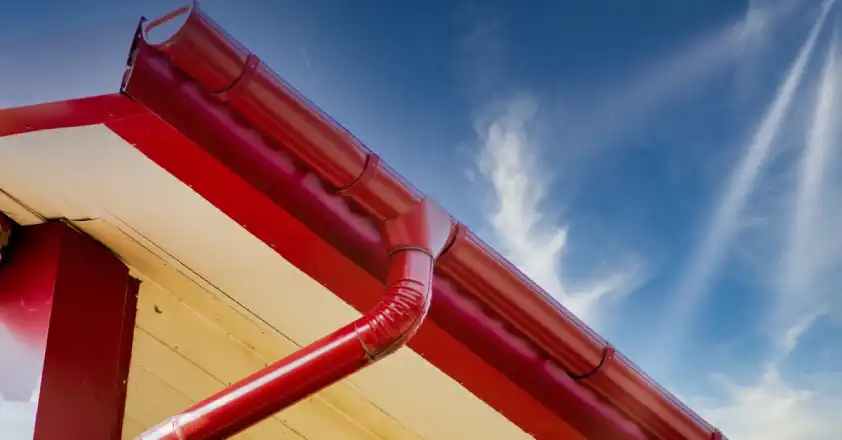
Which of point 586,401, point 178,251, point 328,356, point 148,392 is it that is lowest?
point 328,356

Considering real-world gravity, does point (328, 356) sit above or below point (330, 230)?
below

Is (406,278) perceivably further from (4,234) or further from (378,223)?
(4,234)

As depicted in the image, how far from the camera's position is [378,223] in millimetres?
2367

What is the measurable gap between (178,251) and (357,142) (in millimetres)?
725

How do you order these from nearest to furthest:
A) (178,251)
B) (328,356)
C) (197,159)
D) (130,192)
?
1. (328,356)
2. (197,159)
3. (130,192)
4. (178,251)

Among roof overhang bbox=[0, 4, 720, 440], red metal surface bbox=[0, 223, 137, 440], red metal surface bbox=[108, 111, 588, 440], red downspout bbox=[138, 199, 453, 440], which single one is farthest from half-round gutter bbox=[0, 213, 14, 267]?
red downspout bbox=[138, 199, 453, 440]

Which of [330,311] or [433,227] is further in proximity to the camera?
[330,311]

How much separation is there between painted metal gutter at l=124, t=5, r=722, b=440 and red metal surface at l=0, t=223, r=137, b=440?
0.62m

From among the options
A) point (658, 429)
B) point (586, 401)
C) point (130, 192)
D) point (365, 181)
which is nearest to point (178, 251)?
point (130, 192)

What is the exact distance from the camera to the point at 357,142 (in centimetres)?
228

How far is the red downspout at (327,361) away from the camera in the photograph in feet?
6.42

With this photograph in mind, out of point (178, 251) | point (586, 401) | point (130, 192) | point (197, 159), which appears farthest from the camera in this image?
point (586, 401)

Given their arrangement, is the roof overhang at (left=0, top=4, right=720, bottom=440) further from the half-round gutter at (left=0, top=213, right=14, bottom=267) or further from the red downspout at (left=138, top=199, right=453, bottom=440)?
the half-round gutter at (left=0, top=213, right=14, bottom=267)

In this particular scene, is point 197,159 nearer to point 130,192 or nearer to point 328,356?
point 130,192
